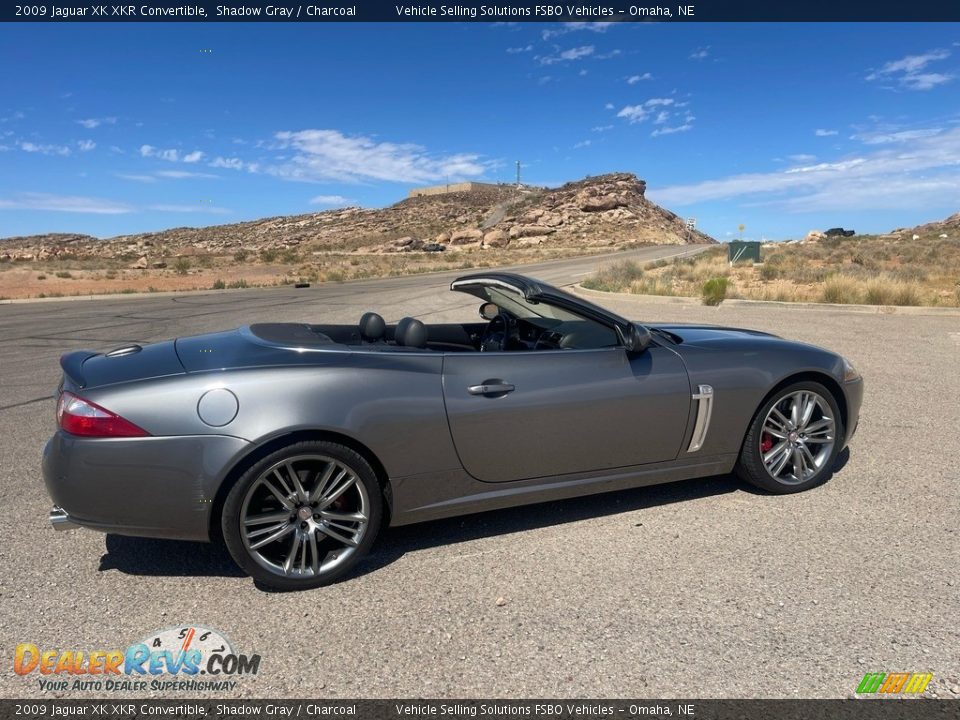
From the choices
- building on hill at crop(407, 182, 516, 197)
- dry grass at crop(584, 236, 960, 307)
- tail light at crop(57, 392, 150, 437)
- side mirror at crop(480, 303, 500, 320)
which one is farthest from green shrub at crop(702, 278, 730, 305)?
building on hill at crop(407, 182, 516, 197)

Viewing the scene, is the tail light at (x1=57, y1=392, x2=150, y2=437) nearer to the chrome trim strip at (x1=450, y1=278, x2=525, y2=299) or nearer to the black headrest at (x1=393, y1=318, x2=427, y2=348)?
the black headrest at (x1=393, y1=318, x2=427, y2=348)

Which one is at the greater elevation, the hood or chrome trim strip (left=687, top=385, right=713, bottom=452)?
the hood

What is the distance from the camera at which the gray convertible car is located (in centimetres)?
271

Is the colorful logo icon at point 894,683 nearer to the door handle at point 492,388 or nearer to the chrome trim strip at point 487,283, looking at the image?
the door handle at point 492,388

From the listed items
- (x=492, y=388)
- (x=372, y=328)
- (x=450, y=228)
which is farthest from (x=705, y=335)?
(x=450, y=228)

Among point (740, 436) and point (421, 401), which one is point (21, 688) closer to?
point (421, 401)

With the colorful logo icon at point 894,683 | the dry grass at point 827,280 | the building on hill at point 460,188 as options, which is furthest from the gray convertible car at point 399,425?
the building on hill at point 460,188

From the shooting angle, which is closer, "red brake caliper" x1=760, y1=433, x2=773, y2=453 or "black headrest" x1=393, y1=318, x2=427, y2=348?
"black headrest" x1=393, y1=318, x2=427, y2=348

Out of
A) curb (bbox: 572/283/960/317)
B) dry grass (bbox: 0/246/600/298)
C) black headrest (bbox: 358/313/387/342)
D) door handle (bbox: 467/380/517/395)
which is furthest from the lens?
dry grass (bbox: 0/246/600/298)

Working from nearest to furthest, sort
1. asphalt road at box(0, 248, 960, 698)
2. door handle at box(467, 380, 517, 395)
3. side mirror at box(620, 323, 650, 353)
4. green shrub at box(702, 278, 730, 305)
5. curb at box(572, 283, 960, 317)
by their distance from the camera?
1. asphalt road at box(0, 248, 960, 698)
2. door handle at box(467, 380, 517, 395)
3. side mirror at box(620, 323, 650, 353)
4. curb at box(572, 283, 960, 317)
5. green shrub at box(702, 278, 730, 305)

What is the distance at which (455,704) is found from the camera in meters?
2.18

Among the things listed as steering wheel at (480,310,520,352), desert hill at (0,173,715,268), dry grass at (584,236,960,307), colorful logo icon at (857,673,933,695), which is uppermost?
desert hill at (0,173,715,268)

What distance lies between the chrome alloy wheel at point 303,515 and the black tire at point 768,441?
7.54ft

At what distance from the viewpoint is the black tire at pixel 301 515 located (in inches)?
109
